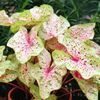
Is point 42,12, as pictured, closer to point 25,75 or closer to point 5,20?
point 5,20

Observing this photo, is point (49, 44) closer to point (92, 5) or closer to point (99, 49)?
point (99, 49)

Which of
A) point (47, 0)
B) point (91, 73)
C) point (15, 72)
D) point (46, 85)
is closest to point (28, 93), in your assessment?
point (15, 72)

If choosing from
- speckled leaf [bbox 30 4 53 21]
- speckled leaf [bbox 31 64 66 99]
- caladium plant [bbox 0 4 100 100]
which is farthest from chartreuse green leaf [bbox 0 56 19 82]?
speckled leaf [bbox 30 4 53 21]

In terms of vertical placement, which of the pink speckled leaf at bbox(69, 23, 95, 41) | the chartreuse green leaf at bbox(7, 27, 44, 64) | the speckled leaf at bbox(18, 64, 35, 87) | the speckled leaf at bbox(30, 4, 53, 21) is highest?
the speckled leaf at bbox(30, 4, 53, 21)

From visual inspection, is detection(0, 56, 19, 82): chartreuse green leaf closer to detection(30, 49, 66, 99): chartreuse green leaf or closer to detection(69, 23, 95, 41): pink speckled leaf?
detection(30, 49, 66, 99): chartreuse green leaf

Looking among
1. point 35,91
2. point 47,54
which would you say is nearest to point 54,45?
point 47,54
